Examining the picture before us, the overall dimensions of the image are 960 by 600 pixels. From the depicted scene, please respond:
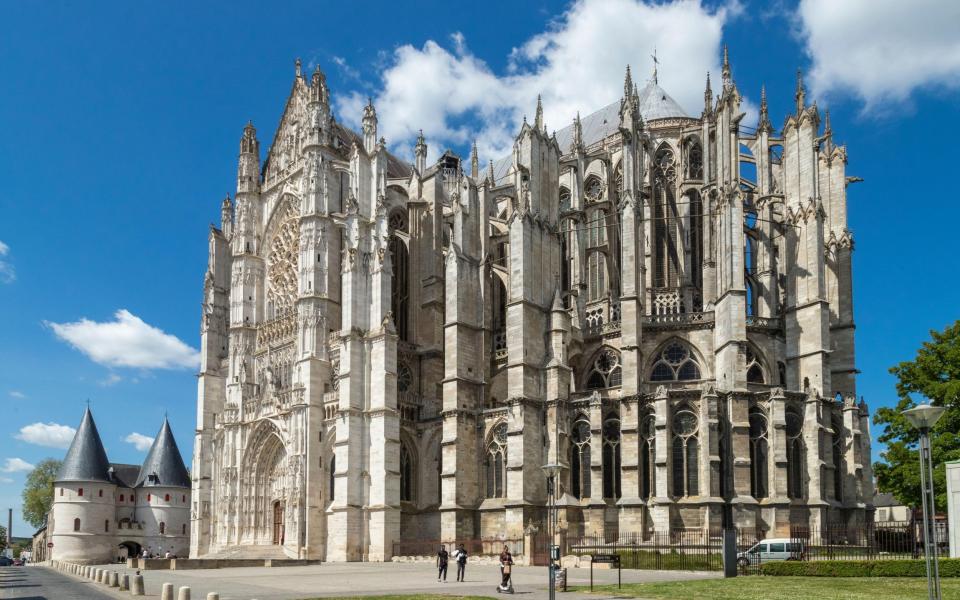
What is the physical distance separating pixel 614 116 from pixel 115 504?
47.2 metres

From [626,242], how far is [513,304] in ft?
18.8

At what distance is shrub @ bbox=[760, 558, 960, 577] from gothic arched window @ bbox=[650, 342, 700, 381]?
15.4m

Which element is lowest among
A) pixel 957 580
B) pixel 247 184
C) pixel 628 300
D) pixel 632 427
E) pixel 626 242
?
pixel 957 580

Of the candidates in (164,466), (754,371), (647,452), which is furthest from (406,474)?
(164,466)

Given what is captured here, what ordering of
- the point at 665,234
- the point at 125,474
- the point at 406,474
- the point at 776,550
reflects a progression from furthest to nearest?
1. the point at 125,474
2. the point at 665,234
3. the point at 406,474
4. the point at 776,550

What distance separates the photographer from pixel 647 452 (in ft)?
136

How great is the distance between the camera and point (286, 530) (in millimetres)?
47906

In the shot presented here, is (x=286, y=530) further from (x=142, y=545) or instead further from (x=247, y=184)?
(x=142, y=545)

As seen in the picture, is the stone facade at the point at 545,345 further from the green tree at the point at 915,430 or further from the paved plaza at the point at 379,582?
the paved plaza at the point at 379,582

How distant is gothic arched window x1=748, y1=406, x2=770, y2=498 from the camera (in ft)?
130

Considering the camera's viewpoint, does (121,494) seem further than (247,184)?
Yes

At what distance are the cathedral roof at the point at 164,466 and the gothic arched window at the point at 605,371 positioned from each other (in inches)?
1725

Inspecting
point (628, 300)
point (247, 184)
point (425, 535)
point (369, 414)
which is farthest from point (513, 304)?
point (247, 184)

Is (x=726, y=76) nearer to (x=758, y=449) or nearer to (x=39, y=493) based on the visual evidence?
(x=758, y=449)
